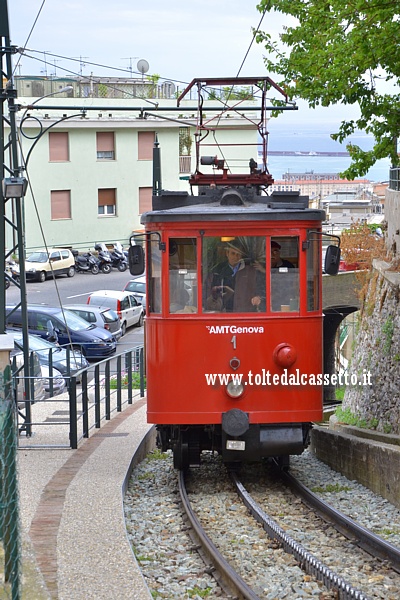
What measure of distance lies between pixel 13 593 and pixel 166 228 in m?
6.02

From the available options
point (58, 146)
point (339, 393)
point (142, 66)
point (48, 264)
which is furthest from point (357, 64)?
point (142, 66)

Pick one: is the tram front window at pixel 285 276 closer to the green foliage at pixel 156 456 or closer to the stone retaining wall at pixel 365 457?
the stone retaining wall at pixel 365 457

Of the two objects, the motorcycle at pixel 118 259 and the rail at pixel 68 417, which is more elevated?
the motorcycle at pixel 118 259

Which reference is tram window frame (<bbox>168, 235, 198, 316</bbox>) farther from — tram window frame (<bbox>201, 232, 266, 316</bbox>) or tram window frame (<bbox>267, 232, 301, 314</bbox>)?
tram window frame (<bbox>267, 232, 301, 314</bbox>)

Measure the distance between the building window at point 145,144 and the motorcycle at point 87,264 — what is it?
7.70 m

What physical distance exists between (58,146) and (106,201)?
4.51m

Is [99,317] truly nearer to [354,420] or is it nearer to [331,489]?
[354,420]

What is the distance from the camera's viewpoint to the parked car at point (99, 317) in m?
31.9

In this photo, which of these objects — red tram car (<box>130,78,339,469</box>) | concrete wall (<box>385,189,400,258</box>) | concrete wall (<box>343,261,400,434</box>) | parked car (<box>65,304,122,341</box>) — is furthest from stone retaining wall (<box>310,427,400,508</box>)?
parked car (<box>65,304,122,341</box>)

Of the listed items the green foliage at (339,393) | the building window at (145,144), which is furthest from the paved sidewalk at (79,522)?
the building window at (145,144)

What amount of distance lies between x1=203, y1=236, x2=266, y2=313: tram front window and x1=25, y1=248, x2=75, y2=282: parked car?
3523 centimetres

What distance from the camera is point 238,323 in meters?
11.1

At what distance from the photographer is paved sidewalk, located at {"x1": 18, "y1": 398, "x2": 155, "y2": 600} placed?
22.8 feet

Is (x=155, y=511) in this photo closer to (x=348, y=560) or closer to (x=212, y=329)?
(x=212, y=329)
